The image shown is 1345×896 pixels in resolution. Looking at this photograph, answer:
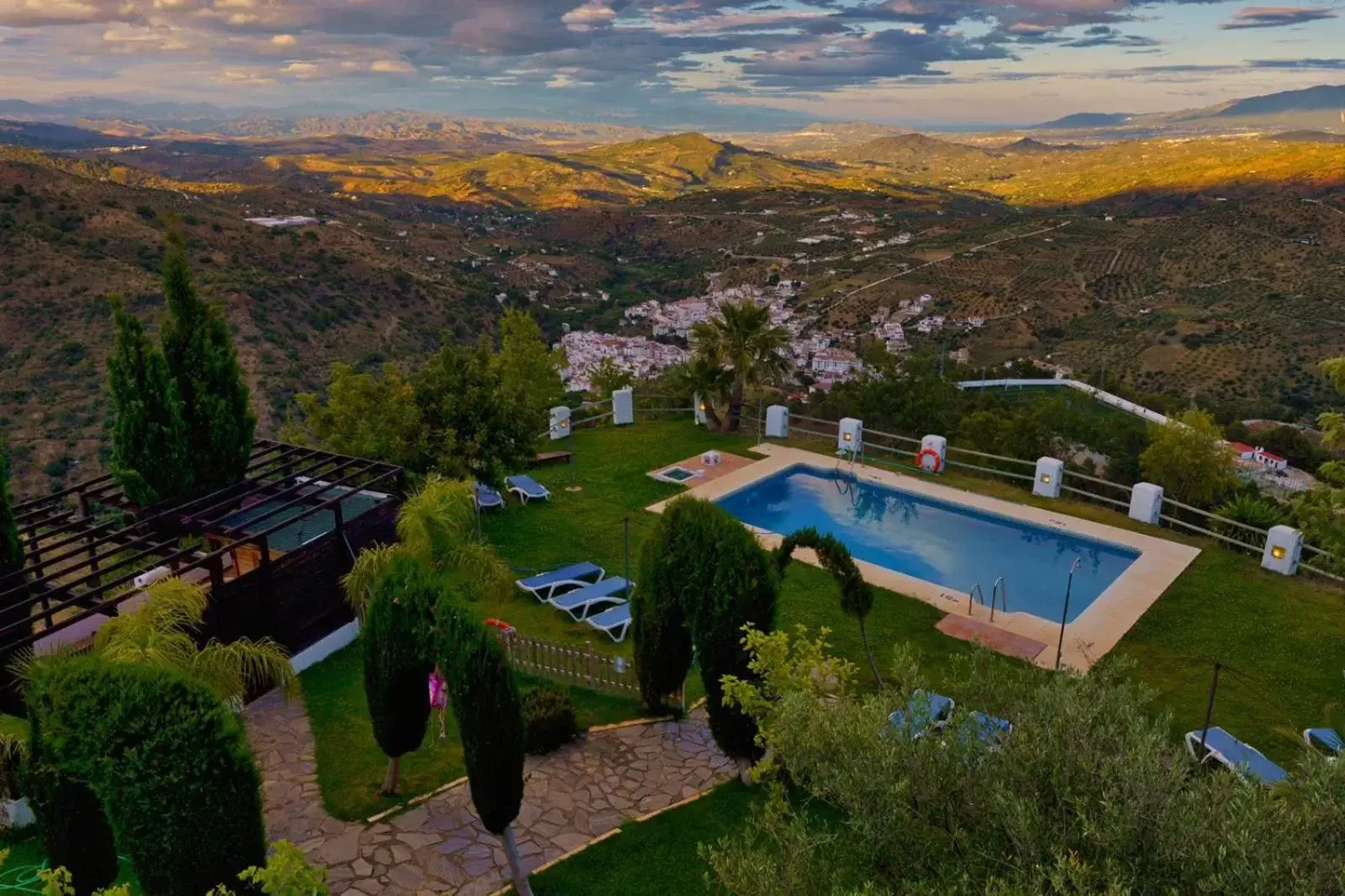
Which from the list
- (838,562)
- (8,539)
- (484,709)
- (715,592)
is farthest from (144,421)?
(838,562)

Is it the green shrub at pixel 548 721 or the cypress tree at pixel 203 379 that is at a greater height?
the cypress tree at pixel 203 379

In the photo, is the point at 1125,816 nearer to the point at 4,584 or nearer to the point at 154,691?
the point at 154,691

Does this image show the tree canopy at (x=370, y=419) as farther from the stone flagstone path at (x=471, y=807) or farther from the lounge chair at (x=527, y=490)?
the stone flagstone path at (x=471, y=807)

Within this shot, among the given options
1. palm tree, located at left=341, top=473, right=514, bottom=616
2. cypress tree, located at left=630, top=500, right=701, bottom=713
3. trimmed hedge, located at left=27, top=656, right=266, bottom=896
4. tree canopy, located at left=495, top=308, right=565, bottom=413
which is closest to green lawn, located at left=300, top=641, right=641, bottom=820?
palm tree, located at left=341, top=473, right=514, bottom=616

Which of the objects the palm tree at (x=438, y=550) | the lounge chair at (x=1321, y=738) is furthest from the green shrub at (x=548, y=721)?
the lounge chair at (x=1321, y=738)

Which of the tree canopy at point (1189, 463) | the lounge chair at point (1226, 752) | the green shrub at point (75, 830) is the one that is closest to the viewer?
the green shrub at point (75, 830)

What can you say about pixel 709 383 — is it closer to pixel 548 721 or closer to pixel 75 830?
pixel 548 721

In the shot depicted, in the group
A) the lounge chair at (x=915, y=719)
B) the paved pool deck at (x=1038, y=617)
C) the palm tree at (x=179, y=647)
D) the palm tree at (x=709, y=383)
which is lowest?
the paved pool deck at (x=1038, y=617)
